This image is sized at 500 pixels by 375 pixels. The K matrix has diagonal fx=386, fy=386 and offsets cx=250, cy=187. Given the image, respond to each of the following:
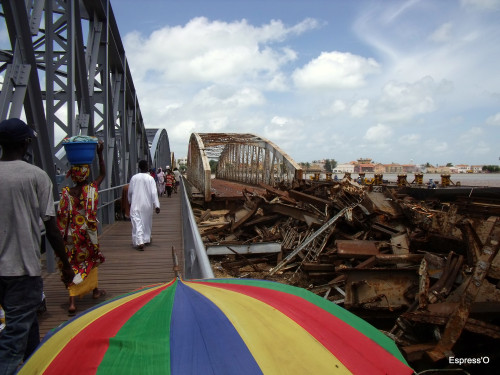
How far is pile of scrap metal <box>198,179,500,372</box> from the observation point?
4.35m

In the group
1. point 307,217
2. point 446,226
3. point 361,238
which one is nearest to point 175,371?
point 446,226

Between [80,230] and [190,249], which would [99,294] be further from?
[190,249]

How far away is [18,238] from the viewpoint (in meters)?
2.24

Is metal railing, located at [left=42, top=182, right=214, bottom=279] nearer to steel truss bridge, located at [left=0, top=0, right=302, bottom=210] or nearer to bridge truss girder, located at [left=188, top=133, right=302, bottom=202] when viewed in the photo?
steel truss bridge, located at [left=0, top=0, right=302, bottom=210]

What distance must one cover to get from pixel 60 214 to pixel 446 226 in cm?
665

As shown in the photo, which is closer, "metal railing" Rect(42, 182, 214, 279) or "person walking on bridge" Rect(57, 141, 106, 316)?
"metal railing" Rect(42, 182, 214, 279)

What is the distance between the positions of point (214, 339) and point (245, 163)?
28749 mm

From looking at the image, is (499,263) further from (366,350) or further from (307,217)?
(307,217)

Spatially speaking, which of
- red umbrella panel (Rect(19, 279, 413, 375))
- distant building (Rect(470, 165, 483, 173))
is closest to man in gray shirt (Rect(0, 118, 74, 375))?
red umbrella panel (Rect(19, 279, 413, 375))

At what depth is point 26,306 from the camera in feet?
7.45

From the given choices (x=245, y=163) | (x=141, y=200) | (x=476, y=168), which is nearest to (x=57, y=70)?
(x=141, y=200)

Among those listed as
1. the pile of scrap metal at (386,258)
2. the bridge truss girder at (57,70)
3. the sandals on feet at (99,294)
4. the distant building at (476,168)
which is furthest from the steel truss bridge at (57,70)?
the distant building at (476,168)

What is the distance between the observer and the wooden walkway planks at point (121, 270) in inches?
163

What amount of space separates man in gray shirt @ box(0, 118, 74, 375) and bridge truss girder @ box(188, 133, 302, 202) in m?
12.7
